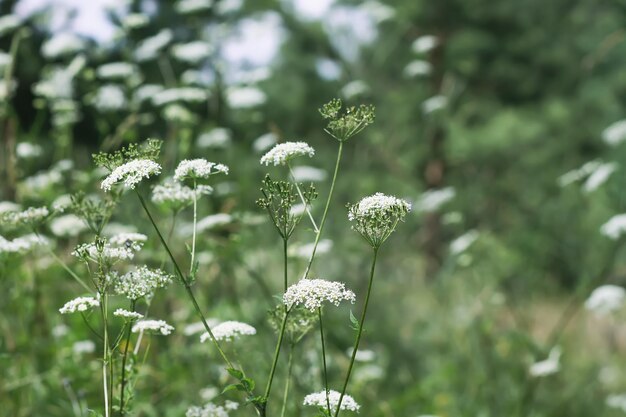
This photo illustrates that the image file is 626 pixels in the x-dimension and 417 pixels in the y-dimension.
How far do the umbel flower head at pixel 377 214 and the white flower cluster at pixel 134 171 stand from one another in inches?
16.3

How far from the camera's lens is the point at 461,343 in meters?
5.83

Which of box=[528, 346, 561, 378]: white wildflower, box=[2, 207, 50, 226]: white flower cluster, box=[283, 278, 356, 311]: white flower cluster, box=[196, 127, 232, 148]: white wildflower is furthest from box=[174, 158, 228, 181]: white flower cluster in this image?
box=[196, 127, 232, 148]: white wildflower

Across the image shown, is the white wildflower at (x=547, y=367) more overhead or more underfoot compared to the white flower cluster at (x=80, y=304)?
more overhead

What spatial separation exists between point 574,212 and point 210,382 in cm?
848

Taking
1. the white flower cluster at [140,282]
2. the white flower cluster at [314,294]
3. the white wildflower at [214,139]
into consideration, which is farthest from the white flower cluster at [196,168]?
the white wildflower at [214,139]

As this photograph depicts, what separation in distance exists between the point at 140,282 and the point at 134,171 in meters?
0.25

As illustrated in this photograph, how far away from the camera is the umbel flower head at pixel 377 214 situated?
1.57m

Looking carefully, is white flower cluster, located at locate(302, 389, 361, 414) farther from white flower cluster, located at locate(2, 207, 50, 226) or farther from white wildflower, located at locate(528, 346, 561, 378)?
white wildflower, located at locate(528, 346, 561, 378)

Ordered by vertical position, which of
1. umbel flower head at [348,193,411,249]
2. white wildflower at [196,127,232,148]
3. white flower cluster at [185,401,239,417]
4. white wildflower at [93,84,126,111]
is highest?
white wildflower at [93,84,126,111]

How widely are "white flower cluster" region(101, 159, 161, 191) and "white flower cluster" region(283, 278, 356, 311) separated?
0.36 meters

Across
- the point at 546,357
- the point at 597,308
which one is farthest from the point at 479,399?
the point at 597,308

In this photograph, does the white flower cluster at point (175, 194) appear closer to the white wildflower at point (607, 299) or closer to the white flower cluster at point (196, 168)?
the white flower cluster at point (196, 168)

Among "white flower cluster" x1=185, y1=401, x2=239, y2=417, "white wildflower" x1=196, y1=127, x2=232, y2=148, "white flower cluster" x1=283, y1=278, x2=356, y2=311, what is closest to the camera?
"white flower cluster" x1=283, y1=278, x2=356, y2=311

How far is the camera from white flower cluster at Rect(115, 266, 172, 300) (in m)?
1.63
